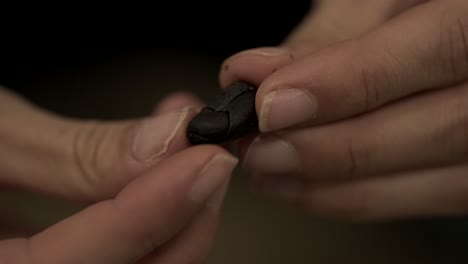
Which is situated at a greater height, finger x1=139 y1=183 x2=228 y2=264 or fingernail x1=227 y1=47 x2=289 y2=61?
fingernail x1=227 y1=47 x2=289 y2=61

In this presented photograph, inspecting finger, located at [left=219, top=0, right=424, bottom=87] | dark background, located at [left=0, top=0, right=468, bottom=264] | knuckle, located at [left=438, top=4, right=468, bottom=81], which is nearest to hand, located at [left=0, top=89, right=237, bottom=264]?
finger, located at [left=219, top=0, right=424, bottom=87]

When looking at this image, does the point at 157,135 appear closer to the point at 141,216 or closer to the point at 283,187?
the point at 141,216

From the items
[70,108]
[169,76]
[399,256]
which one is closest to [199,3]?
[169,76]

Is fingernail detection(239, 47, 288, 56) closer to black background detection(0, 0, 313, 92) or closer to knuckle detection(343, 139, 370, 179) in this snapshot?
knuckle detection(343, 139, 370, 179)

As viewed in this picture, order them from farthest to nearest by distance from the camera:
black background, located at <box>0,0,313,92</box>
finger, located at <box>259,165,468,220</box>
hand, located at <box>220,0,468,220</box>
Answer: black background, located at <box>0,0,313,92</box>
finger, located at <box>259,165,468,220</box>
hand, located at <box>220,0,468,220</box>

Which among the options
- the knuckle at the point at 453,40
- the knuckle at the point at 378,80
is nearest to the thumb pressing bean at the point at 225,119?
the knuckle at the point at 378,80

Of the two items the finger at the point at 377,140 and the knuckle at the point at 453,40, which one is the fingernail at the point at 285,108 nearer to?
the finger at the point at 377,140

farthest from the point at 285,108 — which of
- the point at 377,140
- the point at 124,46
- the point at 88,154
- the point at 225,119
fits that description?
the point at 124,46

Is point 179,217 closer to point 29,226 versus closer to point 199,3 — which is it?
point 29,226
